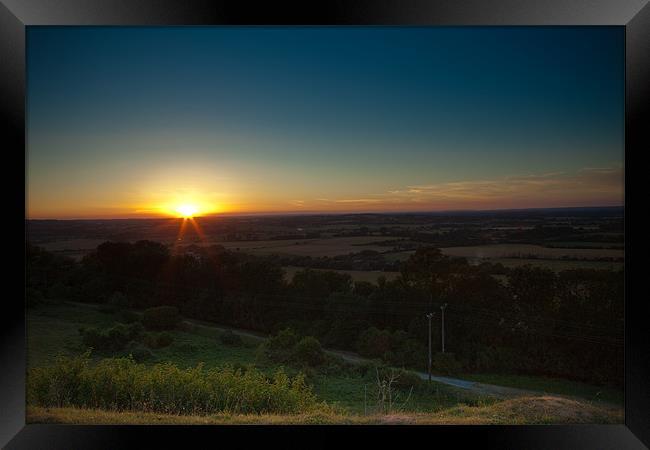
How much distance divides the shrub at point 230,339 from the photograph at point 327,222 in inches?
5.5

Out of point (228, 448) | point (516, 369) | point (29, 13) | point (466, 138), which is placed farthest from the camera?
point (516, 369)

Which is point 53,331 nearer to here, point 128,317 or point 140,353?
point 128,317

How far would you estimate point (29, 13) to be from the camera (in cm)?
324

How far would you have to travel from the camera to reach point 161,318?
16.9 feet

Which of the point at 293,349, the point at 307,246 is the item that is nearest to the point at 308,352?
the point at 293,349

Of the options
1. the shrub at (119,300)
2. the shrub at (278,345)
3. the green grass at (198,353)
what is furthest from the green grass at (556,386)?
the shrub at (119,300)

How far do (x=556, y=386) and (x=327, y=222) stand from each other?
279 centimetres

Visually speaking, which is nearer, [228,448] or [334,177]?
[228,448]

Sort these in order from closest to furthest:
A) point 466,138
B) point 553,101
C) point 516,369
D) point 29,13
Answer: point 29,13 → point 553,101 → point 466,138 → point 516,369

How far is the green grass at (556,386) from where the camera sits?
4.43m

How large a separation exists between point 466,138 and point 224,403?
339 cm

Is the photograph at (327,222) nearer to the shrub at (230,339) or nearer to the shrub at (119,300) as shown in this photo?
the shrub at (119,300)

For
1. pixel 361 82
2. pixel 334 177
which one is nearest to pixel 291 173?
pixel 334 177

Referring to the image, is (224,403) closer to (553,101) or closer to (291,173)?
(291,173)
